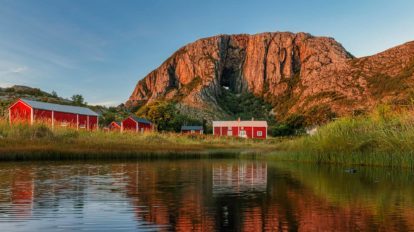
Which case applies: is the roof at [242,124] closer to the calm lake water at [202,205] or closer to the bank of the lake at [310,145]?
the bank of the lake at [310,145]

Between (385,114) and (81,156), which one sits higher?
(385,114)

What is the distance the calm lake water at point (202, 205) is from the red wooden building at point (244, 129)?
84476 millimetres

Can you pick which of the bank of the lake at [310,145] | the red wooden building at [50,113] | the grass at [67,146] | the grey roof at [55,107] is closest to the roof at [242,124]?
the red wooden building at [50,113]

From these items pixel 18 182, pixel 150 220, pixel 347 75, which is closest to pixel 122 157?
pixel 18 182

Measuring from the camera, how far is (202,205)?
9.91 m

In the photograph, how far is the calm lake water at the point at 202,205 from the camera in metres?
7.64

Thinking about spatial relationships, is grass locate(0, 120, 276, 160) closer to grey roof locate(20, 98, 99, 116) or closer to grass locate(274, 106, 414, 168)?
grass locate(274, 106, 414, 168)

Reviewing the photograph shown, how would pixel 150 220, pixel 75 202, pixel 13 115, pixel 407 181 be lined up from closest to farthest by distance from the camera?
pixel 150 220 → pixel 75 202 → pixel 407 181 → pixel 13 115

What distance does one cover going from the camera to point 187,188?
13172 millimetres

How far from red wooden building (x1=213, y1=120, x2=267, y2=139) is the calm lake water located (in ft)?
277

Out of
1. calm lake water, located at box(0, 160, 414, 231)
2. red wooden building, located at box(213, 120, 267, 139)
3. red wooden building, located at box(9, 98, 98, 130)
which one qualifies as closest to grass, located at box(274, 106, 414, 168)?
calm lake water, located at box(0, 160, 414, 231)

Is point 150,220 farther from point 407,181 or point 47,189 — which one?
point 407,181

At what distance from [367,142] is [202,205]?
16.0 m

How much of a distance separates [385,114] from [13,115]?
49141 millimetres
